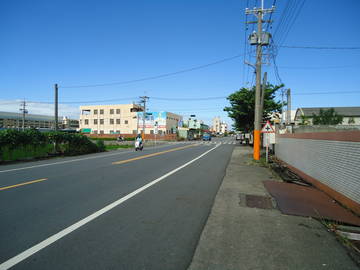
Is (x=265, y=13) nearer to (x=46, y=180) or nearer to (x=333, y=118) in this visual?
(x=46, y=180)

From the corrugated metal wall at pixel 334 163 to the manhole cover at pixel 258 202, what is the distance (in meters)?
1.82

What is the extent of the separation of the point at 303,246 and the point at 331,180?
3.75 m

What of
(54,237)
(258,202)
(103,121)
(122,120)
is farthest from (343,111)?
(54,237)

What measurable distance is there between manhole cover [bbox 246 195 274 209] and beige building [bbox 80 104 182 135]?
57.4 metres

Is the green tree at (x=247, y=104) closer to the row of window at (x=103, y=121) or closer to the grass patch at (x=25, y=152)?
the grass patch at (x=25, y=152)

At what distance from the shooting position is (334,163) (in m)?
6.03

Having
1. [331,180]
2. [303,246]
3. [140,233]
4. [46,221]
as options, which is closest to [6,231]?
[46,221]

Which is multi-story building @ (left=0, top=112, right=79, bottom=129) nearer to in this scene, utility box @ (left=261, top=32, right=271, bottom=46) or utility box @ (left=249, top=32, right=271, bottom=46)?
utility box @ (left=249, top=32, right=271, bottom=46)

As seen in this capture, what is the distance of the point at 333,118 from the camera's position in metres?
42.9

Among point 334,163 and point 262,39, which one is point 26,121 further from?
point 334,163

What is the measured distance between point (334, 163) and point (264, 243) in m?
4.09

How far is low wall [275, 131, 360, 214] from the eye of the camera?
5008mm

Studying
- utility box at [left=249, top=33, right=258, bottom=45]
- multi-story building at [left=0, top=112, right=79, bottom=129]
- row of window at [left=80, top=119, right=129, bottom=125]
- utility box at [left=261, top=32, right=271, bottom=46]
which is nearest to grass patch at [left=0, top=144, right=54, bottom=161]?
utility box at [left=249, top=33, right=258, bottom=45]

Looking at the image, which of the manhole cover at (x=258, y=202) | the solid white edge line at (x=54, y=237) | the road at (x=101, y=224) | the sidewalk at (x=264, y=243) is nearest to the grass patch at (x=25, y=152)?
the road at (x=101, y=224)
